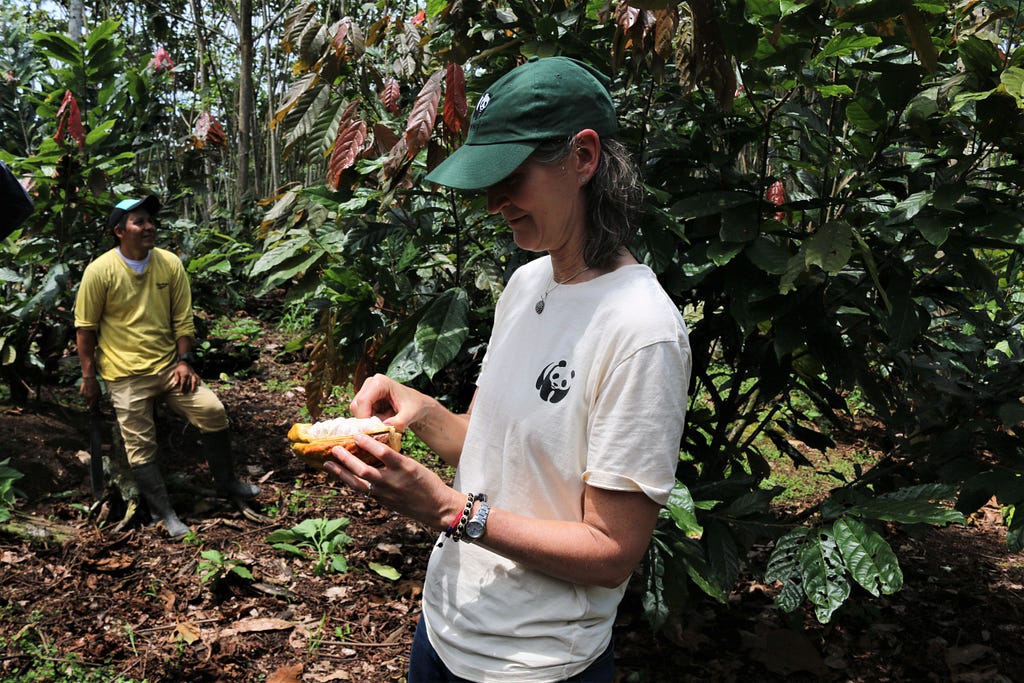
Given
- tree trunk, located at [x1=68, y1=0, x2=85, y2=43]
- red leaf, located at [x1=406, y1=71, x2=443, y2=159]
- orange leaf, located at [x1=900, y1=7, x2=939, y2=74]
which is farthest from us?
tree trunk, located at [x1=68, y1=0, x2=85, y2=43]

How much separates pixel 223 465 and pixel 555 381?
3973 mm

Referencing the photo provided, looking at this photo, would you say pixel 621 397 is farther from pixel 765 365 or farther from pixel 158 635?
pixel 158 635

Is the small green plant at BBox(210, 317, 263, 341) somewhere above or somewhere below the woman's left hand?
below

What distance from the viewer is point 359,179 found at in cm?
301

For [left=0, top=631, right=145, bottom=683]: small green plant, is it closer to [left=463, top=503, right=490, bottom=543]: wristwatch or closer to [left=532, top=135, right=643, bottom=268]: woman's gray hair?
[left=463, top=503, right=490, bottom=543]: wristwatch

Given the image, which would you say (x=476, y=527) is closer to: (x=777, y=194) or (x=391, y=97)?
(x=391, y=97)

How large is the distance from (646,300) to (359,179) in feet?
6.73

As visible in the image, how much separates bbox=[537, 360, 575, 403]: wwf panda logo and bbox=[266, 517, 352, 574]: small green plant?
117 inches

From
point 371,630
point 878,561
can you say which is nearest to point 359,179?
point 371,630

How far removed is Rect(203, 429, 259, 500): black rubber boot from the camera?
Result: 471 centimetres

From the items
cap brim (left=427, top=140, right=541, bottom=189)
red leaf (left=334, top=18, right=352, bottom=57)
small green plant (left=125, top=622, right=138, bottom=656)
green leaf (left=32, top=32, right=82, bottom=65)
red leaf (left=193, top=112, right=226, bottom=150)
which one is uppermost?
green leaf (left=32, top=32, right=82, bottom=65)

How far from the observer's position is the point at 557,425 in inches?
47.6

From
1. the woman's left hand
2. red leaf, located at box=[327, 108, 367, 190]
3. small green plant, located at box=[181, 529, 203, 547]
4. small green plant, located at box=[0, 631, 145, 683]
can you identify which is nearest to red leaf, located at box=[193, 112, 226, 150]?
small green plant, located at box=[181, 529, 203, 547]

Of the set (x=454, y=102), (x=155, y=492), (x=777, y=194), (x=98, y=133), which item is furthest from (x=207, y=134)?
(x=777, y=194)
